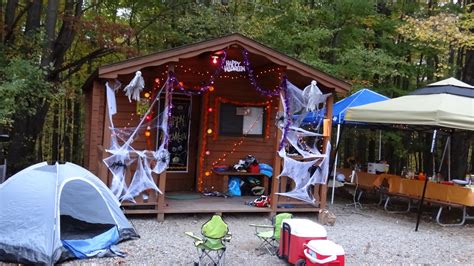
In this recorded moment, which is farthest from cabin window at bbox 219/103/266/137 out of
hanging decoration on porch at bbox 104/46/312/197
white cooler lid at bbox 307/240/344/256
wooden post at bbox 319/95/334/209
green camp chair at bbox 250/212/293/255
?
white cooler lid at bbox 307/240/344/256

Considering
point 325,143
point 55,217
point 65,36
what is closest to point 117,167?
point 55,217

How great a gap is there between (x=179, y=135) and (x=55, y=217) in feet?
13.9

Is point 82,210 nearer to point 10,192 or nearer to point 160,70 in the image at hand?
point 10,192

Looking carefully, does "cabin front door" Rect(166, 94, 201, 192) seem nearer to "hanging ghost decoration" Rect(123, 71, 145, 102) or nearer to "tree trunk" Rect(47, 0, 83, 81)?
"hanging ghost decoration" Rect(123, 71, 145, 102)

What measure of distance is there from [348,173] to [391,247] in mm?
4848

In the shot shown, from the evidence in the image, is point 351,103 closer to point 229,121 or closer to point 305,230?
point 229,121

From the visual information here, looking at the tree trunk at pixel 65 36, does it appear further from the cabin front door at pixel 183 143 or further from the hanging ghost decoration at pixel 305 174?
the hanging ghost decoration at pixel 305 174

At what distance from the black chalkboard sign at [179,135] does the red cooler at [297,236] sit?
419cm

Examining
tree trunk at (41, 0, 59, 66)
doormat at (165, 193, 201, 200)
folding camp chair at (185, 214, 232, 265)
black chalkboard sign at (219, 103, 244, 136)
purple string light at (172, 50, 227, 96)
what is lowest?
doormat at (165, 193, 201, 200)

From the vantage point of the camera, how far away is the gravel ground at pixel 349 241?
5707mm

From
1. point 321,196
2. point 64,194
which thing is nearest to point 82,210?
point 64,194

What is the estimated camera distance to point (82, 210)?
20.7 ft

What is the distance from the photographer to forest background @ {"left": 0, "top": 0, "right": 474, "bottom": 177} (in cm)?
1098

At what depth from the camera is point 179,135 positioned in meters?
9.34
